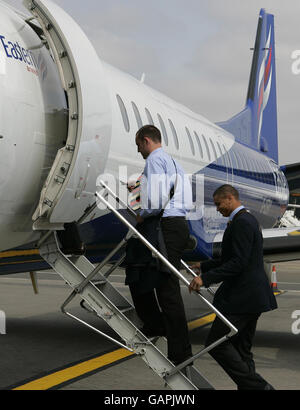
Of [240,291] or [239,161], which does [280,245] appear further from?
[239,161]

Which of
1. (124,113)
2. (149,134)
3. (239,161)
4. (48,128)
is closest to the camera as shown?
(48,128)

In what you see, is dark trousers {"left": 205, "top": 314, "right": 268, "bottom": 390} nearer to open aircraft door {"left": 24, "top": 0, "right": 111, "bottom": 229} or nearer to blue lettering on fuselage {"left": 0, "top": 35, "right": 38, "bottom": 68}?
open aircraft door {"left": 24, "top": 0, "right": 111, "bottom": 229}

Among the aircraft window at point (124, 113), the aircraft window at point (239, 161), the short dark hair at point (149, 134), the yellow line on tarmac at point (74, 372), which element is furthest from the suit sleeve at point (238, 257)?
the aircraft window at point (239, 161)

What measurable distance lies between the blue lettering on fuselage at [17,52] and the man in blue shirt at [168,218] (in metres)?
1.06

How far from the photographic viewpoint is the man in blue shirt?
515 centimetres

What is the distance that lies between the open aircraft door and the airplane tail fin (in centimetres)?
1349

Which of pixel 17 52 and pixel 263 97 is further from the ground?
pixel 263 97

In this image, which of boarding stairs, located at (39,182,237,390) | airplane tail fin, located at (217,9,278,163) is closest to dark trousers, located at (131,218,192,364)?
boarding stairs, located at (39,182,237,390)

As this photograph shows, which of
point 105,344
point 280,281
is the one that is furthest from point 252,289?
point 280,281

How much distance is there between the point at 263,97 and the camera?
2056 centimetres

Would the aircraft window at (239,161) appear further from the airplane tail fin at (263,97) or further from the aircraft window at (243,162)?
the airplane tail fin at (263,97)

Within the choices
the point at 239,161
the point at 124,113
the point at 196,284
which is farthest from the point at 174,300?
the point at 239,161

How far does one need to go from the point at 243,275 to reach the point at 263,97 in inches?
640
